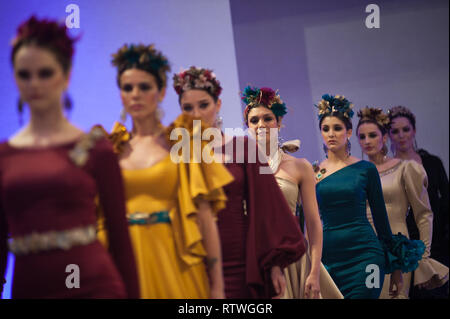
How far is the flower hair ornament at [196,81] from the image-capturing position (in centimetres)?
328

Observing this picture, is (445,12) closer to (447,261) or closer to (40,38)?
(447,261)

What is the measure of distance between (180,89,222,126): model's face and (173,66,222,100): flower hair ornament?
0.03 m

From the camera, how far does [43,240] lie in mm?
2148

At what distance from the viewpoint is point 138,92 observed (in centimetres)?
271

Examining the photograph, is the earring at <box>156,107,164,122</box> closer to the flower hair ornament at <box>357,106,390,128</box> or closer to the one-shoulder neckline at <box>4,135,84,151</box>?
the one-shoulder neckline at <box>4,135,84,151</box>

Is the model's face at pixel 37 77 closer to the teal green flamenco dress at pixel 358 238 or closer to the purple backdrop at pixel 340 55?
the teal green flamenco dress at pixel 358 238

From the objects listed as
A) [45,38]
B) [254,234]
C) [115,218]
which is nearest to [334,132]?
[254,234]

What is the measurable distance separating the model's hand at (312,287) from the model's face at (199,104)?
4.06 ft

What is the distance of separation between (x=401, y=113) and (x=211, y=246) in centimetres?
361

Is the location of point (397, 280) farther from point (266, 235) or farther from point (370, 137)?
point (266, 235)

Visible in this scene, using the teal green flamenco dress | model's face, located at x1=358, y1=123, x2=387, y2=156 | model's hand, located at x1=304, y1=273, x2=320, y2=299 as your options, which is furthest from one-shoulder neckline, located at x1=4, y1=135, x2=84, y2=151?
model's face, located at x1=358, y1=123, x2=387, y2=156

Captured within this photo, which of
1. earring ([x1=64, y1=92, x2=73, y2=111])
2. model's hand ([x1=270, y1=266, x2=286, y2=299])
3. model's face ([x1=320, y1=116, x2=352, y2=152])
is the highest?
earring ([x1=64, y1=92, x2=73, y2=111])

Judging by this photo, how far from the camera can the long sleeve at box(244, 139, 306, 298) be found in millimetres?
3018

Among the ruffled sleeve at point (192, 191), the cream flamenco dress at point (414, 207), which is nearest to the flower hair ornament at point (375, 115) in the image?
the cream flamenco dress at point (414, 207)
